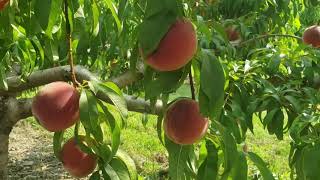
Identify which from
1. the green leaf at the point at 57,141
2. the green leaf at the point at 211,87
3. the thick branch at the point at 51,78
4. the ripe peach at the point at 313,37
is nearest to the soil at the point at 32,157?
the thick branch at the point at 51,78

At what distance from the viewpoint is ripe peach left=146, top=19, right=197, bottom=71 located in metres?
0.55

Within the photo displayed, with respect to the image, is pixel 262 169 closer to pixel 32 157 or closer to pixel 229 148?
pixel 229 148

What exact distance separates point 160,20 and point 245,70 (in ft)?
3.12

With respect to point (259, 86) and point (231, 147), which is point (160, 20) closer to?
point (231, 147)

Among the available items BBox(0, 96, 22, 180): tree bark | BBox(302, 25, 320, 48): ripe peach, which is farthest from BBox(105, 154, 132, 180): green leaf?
BBox(302, 25, 320, 48): ripe peach

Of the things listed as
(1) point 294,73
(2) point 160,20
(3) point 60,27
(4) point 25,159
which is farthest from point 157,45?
(4) point 25,159

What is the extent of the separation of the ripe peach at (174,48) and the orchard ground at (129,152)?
2.36m

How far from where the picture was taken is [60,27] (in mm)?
995

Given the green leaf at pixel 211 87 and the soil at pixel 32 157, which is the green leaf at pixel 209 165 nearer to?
the green leaf at pixel 211 87

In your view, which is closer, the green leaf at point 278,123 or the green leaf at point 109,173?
the green leaf at point 109,173

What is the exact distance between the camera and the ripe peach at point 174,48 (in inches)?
21.8

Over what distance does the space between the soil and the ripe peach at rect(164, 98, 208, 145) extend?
247 cm

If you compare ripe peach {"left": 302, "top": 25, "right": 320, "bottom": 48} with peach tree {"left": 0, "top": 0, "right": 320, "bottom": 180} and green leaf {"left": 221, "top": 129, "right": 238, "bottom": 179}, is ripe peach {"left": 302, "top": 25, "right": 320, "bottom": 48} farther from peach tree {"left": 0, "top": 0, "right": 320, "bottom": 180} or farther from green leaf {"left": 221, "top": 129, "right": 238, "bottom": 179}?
green leaf {"left": 221, "top": 129, "right": 238, "bottom": 179}

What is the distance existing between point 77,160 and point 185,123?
171 mm
